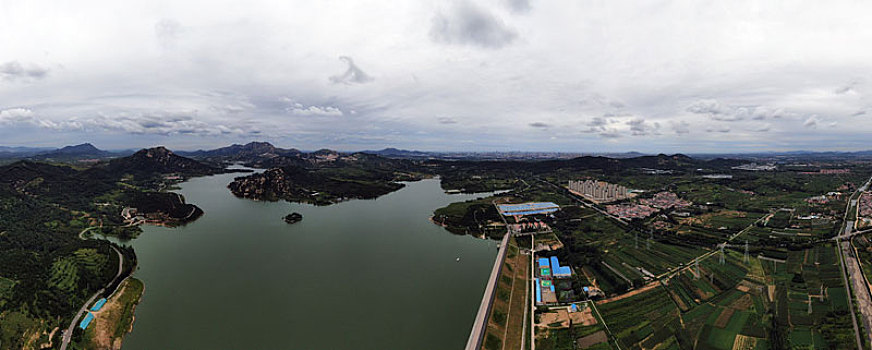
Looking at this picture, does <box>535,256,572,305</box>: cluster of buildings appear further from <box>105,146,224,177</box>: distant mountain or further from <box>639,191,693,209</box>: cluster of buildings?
<box>105,146,224,177</box>: distant mountain

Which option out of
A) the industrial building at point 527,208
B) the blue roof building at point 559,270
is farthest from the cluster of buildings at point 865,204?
the blue roof building at point 559,270

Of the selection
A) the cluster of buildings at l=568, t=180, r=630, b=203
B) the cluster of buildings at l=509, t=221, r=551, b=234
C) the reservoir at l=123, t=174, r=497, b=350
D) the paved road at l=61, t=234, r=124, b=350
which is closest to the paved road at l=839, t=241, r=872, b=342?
the reservoir at l=123, t=174, r=497, b=350

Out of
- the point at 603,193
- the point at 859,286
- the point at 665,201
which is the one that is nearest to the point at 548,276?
the point at 859,286

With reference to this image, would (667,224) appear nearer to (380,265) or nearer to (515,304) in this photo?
(515,304)

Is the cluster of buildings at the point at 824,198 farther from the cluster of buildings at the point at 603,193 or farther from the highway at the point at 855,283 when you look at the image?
the cluster of buildings at the point at 603,193

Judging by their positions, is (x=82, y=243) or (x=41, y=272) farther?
(x=82, y=243)

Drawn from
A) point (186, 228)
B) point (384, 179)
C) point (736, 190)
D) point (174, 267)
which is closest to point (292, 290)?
point (174, 267)
